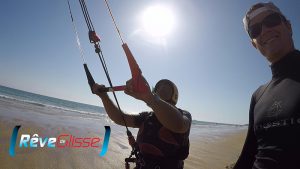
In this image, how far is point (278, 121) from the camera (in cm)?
180

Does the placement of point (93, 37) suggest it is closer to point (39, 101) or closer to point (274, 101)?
point (274, 101)

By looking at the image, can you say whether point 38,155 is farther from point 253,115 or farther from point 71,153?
point 253,115

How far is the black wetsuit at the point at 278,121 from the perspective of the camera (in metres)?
1.66

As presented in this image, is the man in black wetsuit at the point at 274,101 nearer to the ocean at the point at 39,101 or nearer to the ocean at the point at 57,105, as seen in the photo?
the ocean at the point at 57,105

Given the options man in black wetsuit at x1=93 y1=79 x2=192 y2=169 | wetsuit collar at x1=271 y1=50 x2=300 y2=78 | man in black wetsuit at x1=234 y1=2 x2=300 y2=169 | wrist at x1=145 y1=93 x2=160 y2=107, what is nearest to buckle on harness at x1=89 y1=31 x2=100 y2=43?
man in black wetsuit at x1=93 y1=79 x2=192 y2=169

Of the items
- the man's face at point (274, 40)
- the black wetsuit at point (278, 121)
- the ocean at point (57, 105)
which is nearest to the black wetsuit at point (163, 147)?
the black wetsuit at point (278, 121)

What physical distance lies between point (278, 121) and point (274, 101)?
231 millimetres

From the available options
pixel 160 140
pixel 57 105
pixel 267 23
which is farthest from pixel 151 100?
pixel 57 105

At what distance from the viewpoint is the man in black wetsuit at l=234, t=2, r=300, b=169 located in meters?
1.68

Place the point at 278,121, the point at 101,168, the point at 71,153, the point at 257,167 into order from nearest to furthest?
the point at 278,121, the point at 257,167, the point at 101,168, the point at 71,153

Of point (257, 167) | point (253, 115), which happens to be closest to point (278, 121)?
point (257, 167)

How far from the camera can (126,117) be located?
4055 millimetres

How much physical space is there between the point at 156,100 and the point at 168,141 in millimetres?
1559

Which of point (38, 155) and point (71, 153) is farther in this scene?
point (71, 153)
